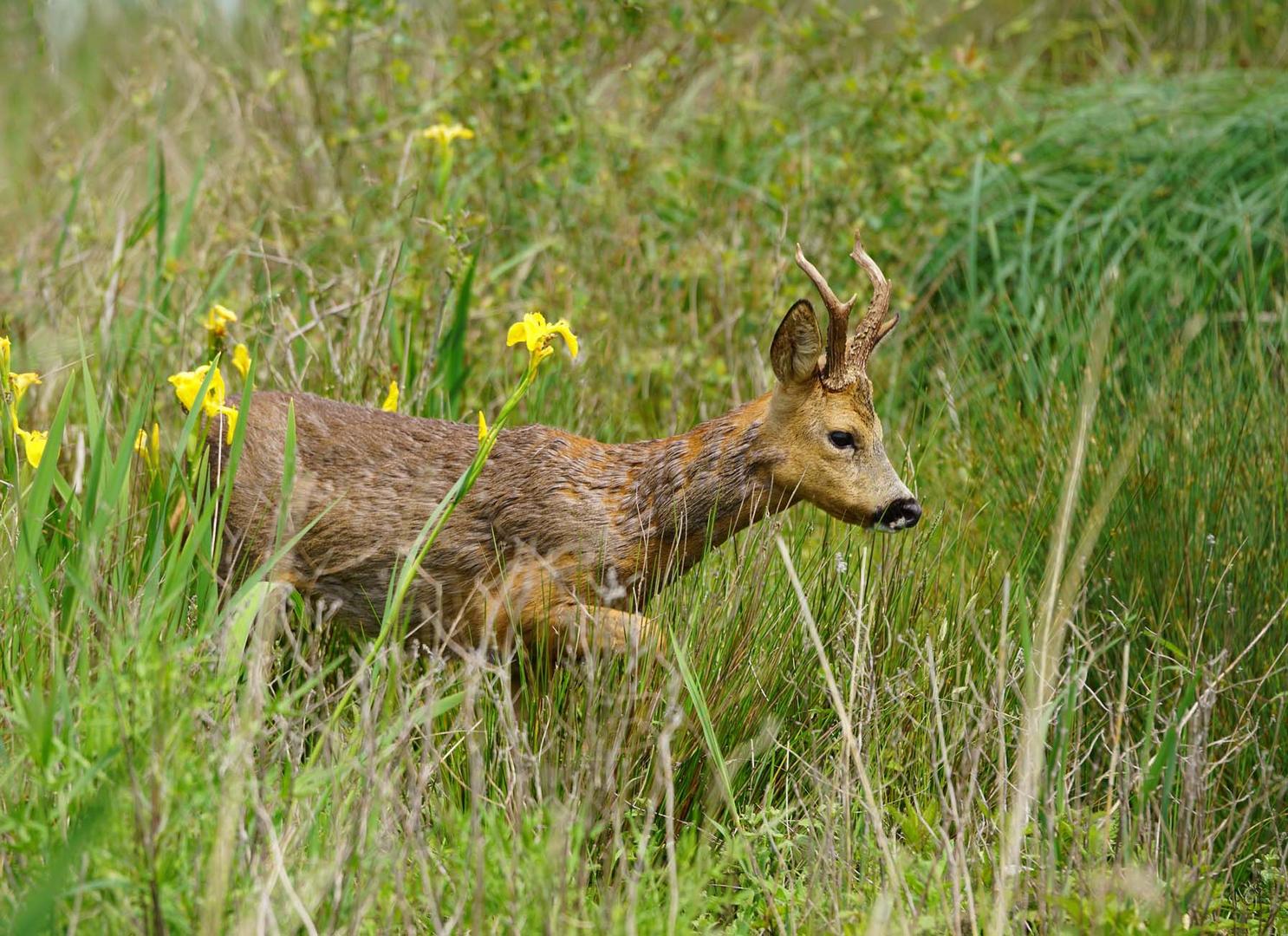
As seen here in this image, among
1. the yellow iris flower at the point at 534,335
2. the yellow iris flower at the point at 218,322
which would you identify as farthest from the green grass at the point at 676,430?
the yellow iris flower at the point at 534,335

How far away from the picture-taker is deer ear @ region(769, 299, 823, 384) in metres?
4.03

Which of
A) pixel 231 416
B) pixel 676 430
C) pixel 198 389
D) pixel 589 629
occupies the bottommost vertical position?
pixel 589 629

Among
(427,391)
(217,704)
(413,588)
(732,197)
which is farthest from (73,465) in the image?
(732,197)

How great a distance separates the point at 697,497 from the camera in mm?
4125

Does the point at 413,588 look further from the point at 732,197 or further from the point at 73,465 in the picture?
the point at 732,197

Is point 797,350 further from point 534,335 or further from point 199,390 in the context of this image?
point 199,390

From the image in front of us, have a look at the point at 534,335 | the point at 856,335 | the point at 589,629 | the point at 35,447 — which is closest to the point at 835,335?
the point at 856,335

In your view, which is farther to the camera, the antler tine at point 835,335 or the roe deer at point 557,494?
Answer: the roe deer at point 557,494

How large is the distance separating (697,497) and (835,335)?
0.51 m

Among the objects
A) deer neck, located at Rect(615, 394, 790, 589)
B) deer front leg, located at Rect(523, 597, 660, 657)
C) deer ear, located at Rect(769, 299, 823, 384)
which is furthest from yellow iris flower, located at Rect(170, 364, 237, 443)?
deer ear, located at Rect(769, 299, 823, 384)

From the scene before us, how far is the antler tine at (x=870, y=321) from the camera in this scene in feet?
13.2

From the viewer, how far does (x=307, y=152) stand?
22.7 ft

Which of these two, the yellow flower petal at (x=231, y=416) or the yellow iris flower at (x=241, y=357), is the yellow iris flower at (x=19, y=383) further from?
the yellow iris flower at (x=241, y=357)

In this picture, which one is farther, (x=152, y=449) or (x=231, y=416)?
(x=152, y=449)
